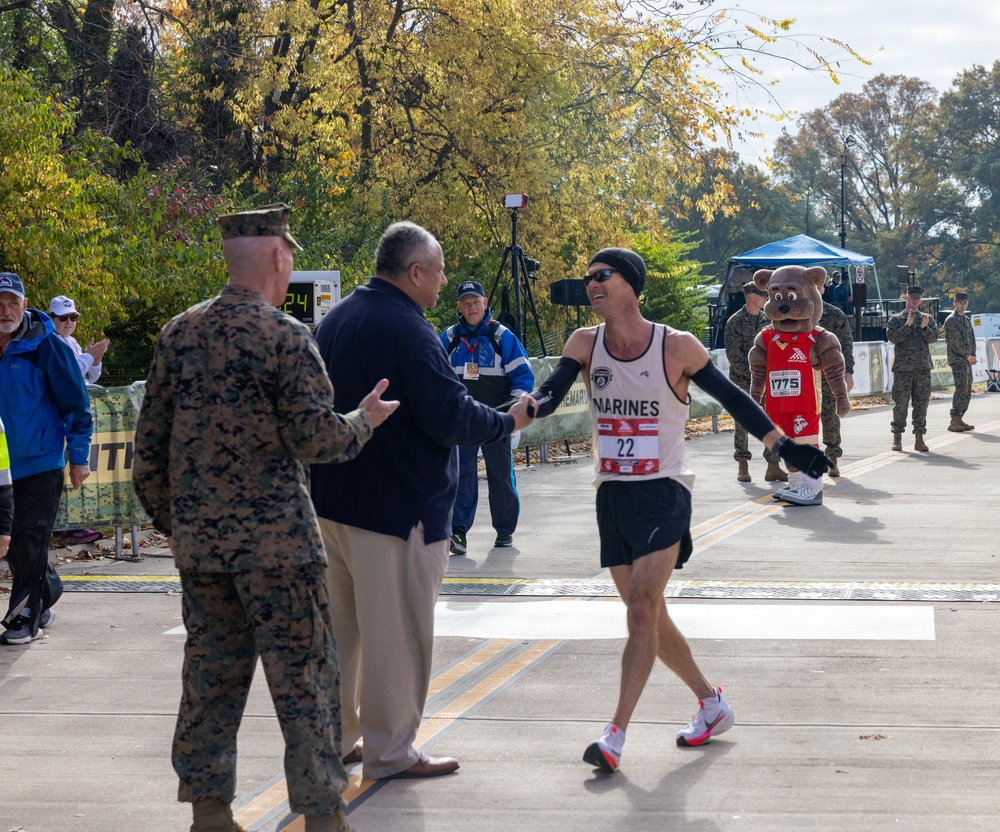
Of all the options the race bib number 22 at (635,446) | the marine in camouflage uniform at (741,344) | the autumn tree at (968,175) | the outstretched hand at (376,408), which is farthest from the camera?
the autumn tree at (968,175)

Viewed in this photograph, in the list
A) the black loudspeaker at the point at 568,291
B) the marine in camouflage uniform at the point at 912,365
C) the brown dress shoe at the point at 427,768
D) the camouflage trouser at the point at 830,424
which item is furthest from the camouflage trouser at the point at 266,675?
the marine in camouflage uniform at the point at 912,365

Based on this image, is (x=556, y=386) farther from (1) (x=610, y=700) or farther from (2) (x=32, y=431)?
(2) (x=32, y=431)

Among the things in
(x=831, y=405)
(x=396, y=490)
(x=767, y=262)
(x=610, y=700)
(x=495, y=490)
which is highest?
(x=767, y=262)

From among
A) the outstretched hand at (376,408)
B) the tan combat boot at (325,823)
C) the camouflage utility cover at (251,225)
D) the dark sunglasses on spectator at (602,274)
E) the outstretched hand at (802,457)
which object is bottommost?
the tan combat boot at (325,823)

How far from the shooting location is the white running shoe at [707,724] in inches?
216

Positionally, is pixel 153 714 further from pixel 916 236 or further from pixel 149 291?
pixel 916 236

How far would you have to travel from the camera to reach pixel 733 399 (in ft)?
18.0

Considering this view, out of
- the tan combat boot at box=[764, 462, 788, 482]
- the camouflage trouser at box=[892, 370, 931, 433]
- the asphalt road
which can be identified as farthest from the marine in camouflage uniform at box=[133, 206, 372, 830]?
the camouflage trouser at box=[892, 370, 931, 433]

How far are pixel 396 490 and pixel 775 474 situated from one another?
10.6 meters

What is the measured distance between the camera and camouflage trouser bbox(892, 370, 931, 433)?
60.2ft

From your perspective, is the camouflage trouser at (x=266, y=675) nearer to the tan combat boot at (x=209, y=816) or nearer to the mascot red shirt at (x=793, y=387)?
the tan combat boot at (x=209, y=816)

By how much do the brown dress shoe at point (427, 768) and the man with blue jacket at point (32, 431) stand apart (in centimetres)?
338

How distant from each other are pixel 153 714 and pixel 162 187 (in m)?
12.7

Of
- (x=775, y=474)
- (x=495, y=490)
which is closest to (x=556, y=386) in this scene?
(x=495, y=490)
